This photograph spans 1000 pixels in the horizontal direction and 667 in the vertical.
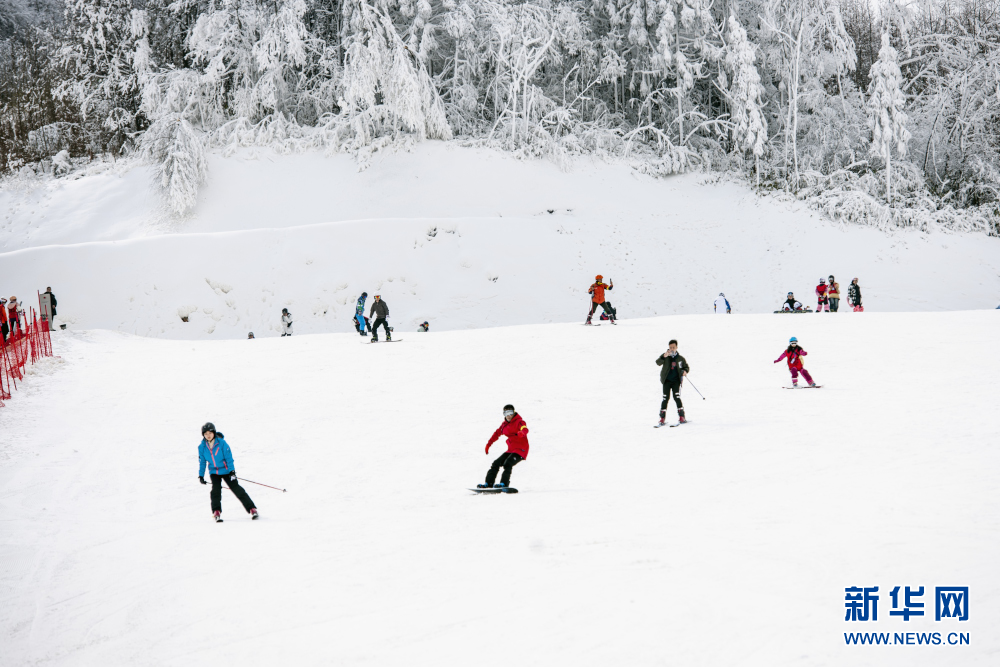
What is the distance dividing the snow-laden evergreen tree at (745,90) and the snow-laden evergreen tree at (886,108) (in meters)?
4.45

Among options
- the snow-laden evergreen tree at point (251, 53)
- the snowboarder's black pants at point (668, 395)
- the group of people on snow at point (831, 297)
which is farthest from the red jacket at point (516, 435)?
the snow-laden evergreen tree at point (251, 53)

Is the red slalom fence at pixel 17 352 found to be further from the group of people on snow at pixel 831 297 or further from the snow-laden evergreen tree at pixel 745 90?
the snow-laden evergreen tree at pixel 745 90

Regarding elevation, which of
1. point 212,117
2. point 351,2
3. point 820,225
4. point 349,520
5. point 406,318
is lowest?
point 349,520

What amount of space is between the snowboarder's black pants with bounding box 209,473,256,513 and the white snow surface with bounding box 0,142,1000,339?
1681 centimetres

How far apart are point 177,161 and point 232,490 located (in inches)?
960

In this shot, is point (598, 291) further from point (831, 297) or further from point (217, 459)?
point (217, 459)

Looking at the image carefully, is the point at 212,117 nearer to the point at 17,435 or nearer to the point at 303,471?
the point at 17,435

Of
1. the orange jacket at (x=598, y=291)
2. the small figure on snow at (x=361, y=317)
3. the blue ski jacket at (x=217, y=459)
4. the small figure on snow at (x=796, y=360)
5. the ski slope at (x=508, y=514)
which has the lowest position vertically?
the ski slope at (x=508, y=514)

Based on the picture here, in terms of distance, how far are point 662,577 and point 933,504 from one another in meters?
3.19

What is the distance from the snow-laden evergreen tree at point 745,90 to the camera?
106ft

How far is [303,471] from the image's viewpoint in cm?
1103

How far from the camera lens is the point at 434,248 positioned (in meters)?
28.1

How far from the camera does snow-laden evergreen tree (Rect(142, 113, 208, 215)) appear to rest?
29.5 m

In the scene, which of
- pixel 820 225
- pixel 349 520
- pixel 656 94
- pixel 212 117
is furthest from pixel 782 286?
pixel 212 117
